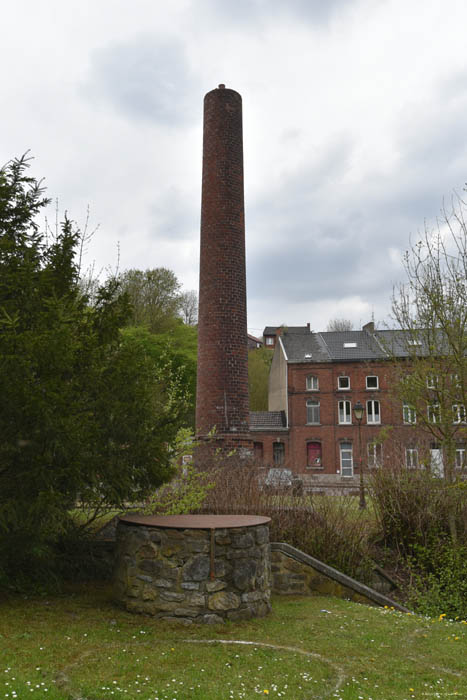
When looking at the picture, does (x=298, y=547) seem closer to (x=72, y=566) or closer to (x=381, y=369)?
(x=72, y=566)

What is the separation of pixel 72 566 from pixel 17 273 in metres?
4.10

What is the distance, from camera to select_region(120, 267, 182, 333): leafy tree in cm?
3569

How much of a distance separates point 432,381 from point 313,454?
22.9m

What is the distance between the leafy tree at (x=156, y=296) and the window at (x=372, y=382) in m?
12.8

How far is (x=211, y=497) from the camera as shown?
10195 millimetres

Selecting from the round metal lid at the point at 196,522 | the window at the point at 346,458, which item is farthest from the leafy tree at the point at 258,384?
the round metal lid at the point at 196,522

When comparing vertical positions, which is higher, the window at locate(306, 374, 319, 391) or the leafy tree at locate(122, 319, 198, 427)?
the leafy tree at locate(122, 319, 198, 427)

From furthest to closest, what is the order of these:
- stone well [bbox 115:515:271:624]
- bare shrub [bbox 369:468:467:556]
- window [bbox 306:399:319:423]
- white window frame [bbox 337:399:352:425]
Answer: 1. window [bbox 306:399:319:423]
2. white window frame [bbox 337:399:352:425]
3. bare shrub [bbox 369:468:467:556]
4. stone well [bbox 115:515:271:624]

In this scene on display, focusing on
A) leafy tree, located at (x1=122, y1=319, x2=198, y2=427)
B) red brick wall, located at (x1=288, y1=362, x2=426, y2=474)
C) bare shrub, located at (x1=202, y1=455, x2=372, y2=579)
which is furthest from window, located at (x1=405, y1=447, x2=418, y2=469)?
red brick wall, located at (x1=288, y1=362, x2=426, y2=474)

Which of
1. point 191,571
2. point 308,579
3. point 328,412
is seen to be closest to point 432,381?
point 308,579

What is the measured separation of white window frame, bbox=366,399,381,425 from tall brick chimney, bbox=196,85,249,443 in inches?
844

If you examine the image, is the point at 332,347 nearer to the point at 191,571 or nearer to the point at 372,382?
the point at 372,382

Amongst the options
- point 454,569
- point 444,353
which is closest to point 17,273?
point 454,569

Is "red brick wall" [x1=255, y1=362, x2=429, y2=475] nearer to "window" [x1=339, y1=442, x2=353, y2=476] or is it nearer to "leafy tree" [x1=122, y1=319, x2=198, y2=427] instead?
"window" [x1=339, y1=442, x2=353, y2=476]
